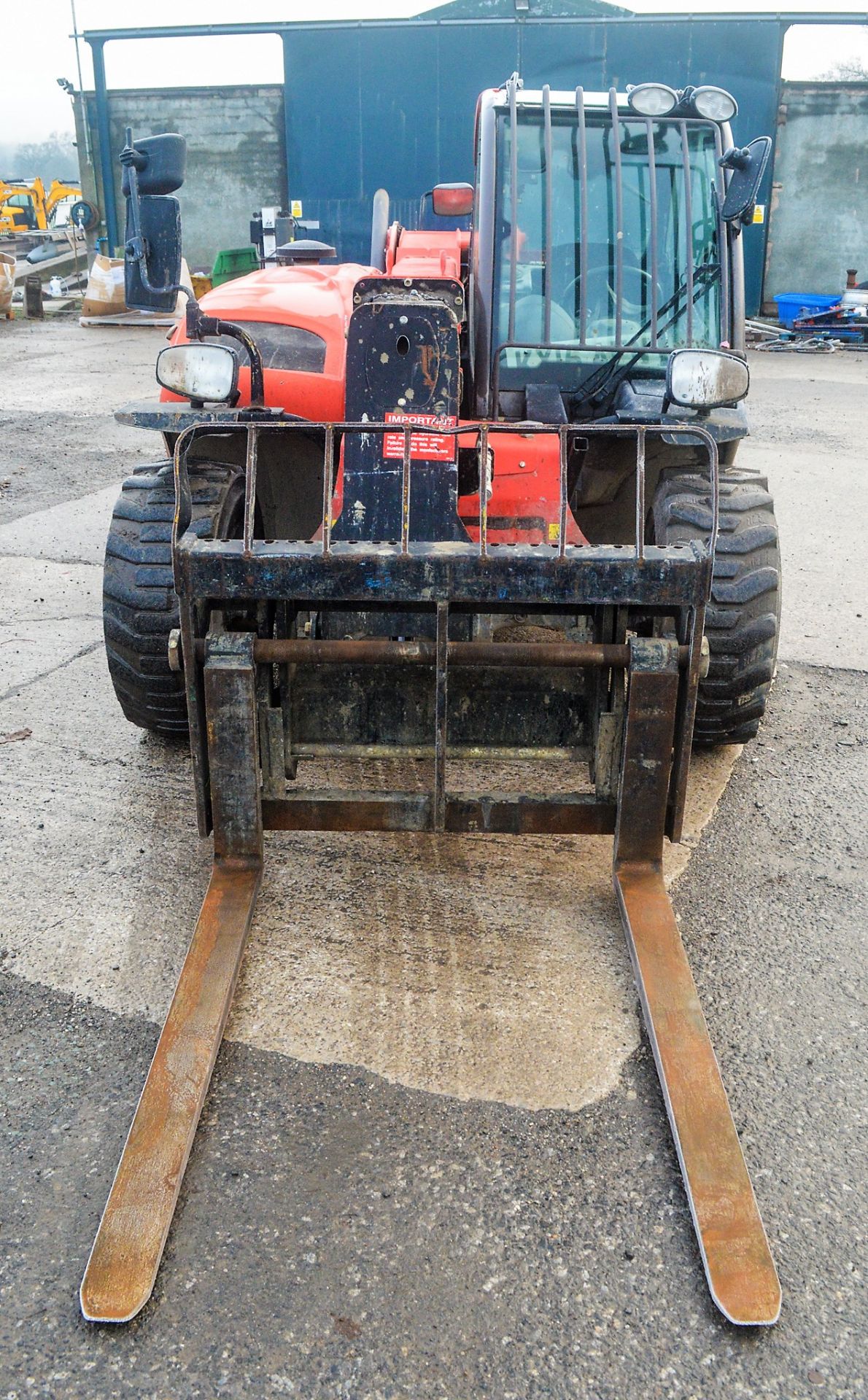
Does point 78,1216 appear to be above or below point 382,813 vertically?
below

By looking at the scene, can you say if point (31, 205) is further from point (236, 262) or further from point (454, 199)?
point (454, 199)

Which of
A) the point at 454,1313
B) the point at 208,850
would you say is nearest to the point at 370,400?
the point at 208,850

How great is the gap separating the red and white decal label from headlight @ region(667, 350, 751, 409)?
0.70 meters

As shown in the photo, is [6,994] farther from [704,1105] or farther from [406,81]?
[406,81]

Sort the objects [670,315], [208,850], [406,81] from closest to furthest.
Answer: [208,850] → [670,315] → [406,81]

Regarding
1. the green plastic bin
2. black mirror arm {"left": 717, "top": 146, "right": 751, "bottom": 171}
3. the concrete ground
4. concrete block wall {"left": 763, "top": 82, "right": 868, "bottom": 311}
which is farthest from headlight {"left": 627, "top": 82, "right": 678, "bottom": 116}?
concrete block wall {"left": 763, "top": 82, "right": 868, "bottom": 311}

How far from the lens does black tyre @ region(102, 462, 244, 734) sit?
12.4ft

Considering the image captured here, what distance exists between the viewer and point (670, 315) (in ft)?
13.9

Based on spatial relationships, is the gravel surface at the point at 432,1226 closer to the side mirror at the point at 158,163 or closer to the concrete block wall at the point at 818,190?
the side mirror at the point at 158,163

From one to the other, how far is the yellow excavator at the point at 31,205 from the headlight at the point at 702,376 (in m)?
28.2

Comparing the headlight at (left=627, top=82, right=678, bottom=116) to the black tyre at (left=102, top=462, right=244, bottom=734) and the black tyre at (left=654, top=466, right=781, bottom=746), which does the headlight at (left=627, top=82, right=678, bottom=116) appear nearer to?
the black tyre at (left=654, top=466, right=781, bottom=746)

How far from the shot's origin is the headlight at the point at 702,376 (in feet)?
11.4

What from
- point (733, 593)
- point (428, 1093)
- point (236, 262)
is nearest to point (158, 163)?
point (733, 593)

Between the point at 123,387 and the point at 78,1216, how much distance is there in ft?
39.2
